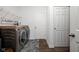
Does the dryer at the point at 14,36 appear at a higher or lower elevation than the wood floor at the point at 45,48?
higher

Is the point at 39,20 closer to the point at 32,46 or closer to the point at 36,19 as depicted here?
the point at 36,19

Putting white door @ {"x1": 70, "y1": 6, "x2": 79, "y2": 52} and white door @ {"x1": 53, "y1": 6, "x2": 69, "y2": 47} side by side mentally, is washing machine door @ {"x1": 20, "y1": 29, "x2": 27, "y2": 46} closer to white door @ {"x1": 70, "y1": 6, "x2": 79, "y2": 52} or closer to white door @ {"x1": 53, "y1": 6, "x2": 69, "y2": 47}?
white door @ {"x1": 53, "y1": 6, "x2": 69, "y2": 47}

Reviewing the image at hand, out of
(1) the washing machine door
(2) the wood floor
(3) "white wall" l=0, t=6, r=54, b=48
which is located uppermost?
(3) "white wall" l=0, t=6, r=54, b=48

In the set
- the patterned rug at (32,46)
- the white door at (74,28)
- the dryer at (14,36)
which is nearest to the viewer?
the dryer at (14,36)

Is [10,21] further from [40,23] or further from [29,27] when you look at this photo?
[40,23]

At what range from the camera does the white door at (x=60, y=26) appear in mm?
1456

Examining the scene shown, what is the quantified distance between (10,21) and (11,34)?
0.49ft

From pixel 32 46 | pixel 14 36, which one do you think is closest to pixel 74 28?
pixel 32 46

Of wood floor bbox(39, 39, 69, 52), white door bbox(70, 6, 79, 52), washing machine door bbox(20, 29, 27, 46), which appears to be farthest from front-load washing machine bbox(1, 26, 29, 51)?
white door bbox(70, 6, 79, 52)

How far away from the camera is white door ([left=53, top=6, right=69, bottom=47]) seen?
1.46 metres

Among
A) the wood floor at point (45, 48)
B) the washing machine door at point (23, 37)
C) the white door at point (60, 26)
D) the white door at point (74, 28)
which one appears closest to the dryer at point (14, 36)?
the washing machine door at point (23, 37)

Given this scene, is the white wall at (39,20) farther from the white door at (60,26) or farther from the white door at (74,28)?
the white door at (74,28)

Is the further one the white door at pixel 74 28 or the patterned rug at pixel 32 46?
the white door at pixel 74 28

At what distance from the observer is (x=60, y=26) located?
1479 mm
